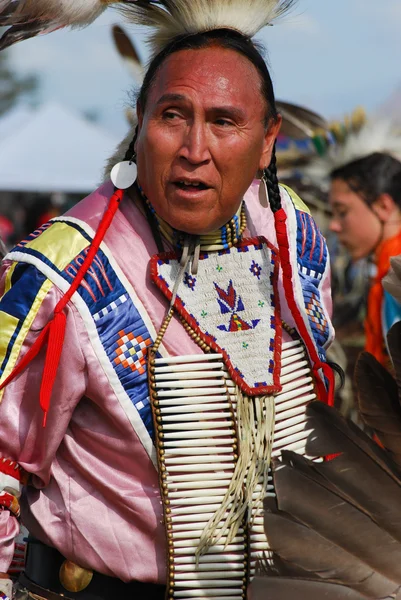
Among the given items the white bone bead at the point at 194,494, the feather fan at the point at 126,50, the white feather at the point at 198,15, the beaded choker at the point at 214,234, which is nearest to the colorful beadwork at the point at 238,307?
the beaded choker at the point at 214,234

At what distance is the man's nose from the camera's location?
1.84 metres

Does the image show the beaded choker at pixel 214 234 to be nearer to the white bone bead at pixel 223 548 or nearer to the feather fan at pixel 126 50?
the white bone bead at pixel 223 548

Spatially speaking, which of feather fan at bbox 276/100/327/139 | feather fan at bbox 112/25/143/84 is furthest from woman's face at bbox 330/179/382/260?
feather fan at bbox 112/25/143/84

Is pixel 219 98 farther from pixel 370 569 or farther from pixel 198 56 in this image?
pixel 370 569

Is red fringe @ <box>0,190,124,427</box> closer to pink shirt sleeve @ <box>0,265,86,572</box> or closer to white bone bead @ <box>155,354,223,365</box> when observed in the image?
pink shirt sleeve @ <box>0,265,86,572</box>

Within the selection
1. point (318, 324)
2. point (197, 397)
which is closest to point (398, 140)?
point (318, 324)

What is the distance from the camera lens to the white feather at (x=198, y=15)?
1.94m

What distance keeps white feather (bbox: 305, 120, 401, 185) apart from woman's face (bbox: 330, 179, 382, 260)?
265 millimetres

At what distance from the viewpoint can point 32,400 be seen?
73.0 inches

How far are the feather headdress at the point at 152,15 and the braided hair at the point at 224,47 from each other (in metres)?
0.03

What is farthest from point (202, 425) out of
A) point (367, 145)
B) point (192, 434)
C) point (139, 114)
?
point (367, 145)

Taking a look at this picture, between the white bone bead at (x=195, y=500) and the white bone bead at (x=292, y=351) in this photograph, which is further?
the white bone bead at (x=292, y=351)

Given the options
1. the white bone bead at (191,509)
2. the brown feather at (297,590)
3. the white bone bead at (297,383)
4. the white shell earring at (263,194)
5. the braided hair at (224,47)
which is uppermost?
the braided hair at (224,47)

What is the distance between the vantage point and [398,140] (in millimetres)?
5336
